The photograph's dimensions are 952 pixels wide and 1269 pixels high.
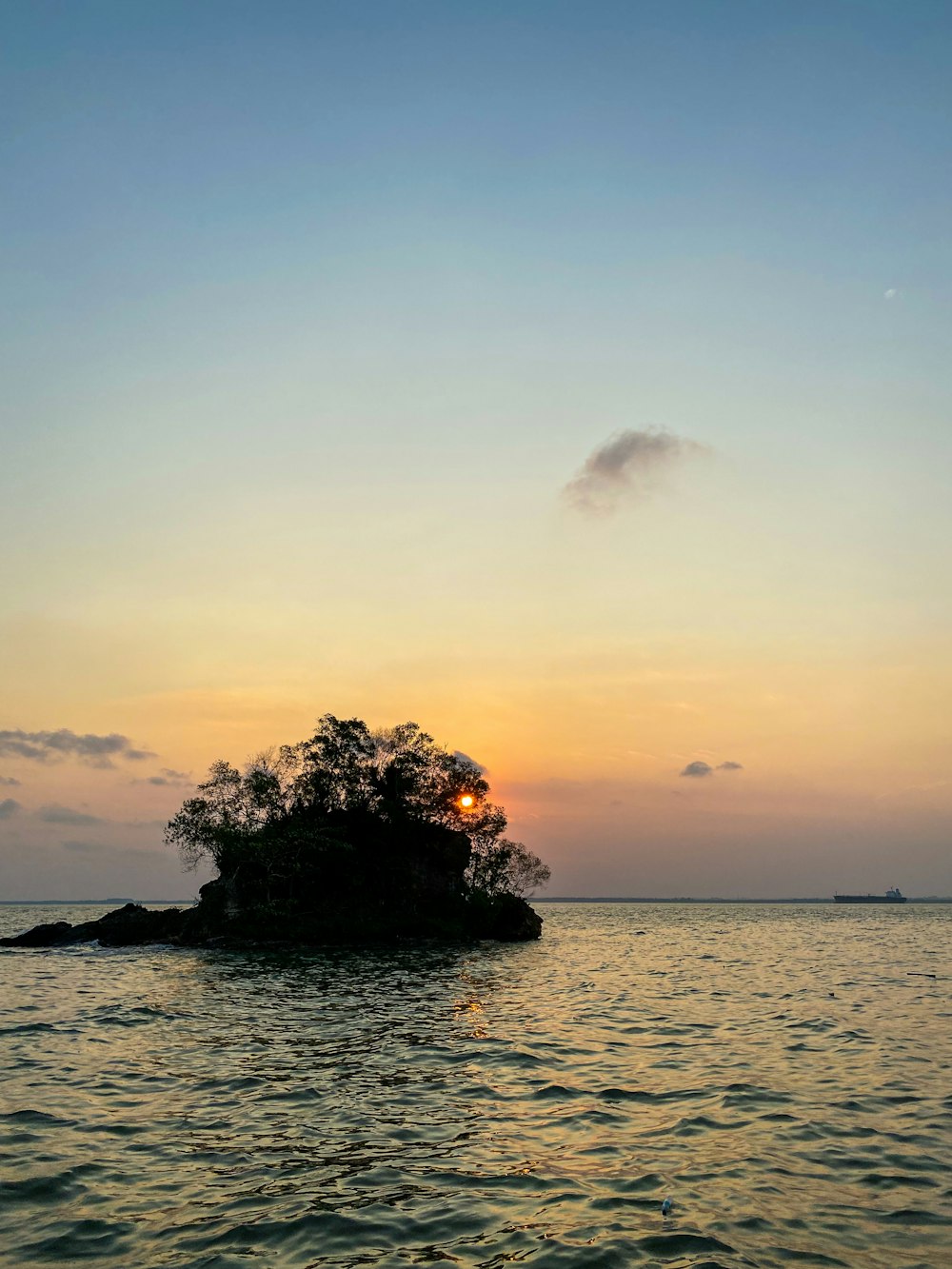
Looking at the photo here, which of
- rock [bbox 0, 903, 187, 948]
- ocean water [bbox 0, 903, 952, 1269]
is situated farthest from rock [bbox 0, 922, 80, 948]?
ocean water [bbox 0, 903, 952, 1269]

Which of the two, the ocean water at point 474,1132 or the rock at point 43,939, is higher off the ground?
the rock at point 43,939

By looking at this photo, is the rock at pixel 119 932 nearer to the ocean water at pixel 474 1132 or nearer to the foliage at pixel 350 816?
the foliage at pixel 350 816

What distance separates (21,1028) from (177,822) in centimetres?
5007

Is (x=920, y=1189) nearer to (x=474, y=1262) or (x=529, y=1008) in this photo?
(x=474, y=1262)

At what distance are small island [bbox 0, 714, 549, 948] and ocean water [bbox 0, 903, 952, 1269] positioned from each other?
39.7 meters

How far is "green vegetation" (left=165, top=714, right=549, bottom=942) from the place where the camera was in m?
78.4

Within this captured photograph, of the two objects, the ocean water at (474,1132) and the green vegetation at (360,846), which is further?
the green vegetation at (360,846)

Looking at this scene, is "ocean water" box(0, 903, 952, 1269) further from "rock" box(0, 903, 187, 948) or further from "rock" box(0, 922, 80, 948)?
"rock" box(0, 922, 80, 948)

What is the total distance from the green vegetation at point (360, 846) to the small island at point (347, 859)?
129mm

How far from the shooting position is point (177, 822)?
7925cm

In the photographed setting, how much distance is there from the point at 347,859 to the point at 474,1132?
6807cm

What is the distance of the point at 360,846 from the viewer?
8856 cm

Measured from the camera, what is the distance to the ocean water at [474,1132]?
11.9 m

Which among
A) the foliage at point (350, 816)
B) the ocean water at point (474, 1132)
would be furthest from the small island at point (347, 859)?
the ocean water at point (474, 1132)
